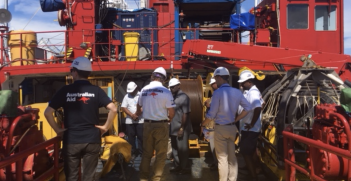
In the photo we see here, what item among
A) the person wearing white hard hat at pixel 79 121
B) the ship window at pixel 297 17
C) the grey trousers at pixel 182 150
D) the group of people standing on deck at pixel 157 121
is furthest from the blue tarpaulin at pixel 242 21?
the person wearing white hard hat at pixel 79 121

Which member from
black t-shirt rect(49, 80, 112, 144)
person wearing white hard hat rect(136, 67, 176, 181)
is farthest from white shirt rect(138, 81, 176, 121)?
black t-shirt rect(49, 80, 112, 144)

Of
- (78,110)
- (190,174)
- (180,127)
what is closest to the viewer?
(78,110)

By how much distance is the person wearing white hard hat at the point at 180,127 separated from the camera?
5.80m

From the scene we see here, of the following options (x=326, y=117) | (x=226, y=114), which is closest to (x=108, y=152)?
(x=226, y=114)

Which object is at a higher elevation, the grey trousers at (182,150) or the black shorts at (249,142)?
the black shorts at (249,142)

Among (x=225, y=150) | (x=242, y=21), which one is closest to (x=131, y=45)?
(x=242, y=21)

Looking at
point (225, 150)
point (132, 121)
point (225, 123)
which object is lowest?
point (225, 150)

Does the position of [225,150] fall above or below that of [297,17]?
below

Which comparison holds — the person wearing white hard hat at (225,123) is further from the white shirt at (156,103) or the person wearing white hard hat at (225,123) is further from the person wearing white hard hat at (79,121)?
the person wearing white hard hat at (79,121)

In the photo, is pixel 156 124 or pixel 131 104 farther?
pixel 131 104

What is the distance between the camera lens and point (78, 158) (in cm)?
376

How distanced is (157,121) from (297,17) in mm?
7425

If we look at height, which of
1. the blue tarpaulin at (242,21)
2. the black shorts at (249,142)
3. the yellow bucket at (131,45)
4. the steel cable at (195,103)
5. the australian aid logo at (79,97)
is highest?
the blue tarpaulin at (242,21)

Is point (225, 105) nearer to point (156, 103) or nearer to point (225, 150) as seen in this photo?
point (225, 150)
